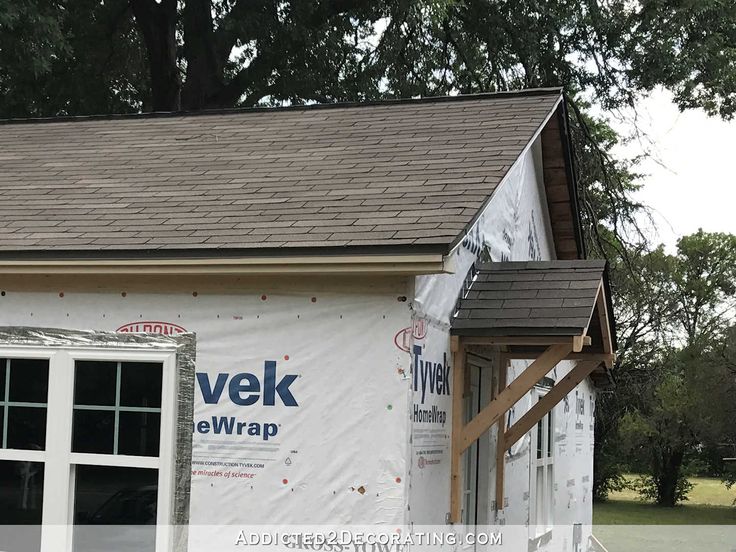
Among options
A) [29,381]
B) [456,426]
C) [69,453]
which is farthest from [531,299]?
[29,381]

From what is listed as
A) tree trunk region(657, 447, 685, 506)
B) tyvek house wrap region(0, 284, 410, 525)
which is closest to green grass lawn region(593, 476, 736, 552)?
tree trunk region(657, 447, 685, 506)

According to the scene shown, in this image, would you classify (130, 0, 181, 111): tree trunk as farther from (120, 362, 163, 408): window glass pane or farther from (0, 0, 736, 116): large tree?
(120, 362, 163, 408): window glass pane

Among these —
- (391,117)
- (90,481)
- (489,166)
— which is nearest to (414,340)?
(489,166)

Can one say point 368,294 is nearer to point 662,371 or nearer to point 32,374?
point 32,374

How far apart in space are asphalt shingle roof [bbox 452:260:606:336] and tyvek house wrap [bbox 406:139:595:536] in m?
0.17

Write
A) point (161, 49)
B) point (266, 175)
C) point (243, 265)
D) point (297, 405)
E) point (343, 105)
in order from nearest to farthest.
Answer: point (243, 265), point (297, 405), point (266, 175), point (343, 105), point (161, 49)

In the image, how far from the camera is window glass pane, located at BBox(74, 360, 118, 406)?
23.5ft

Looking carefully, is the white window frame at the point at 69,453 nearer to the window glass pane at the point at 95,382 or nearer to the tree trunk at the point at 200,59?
the window glass pane at the point at 95,382

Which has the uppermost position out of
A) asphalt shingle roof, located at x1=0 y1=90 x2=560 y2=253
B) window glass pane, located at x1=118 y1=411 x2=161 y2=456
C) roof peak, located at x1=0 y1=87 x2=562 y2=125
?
roof peak, located at x1=0 y1=87 x2=562 y2=125

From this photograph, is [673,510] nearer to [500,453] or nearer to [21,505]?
[500,453]

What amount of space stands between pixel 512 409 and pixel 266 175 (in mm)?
3453

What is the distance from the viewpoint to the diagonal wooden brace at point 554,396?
→ 8.29 m

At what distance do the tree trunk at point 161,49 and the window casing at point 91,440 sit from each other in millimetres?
14278

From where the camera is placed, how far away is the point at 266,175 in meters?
8.27
